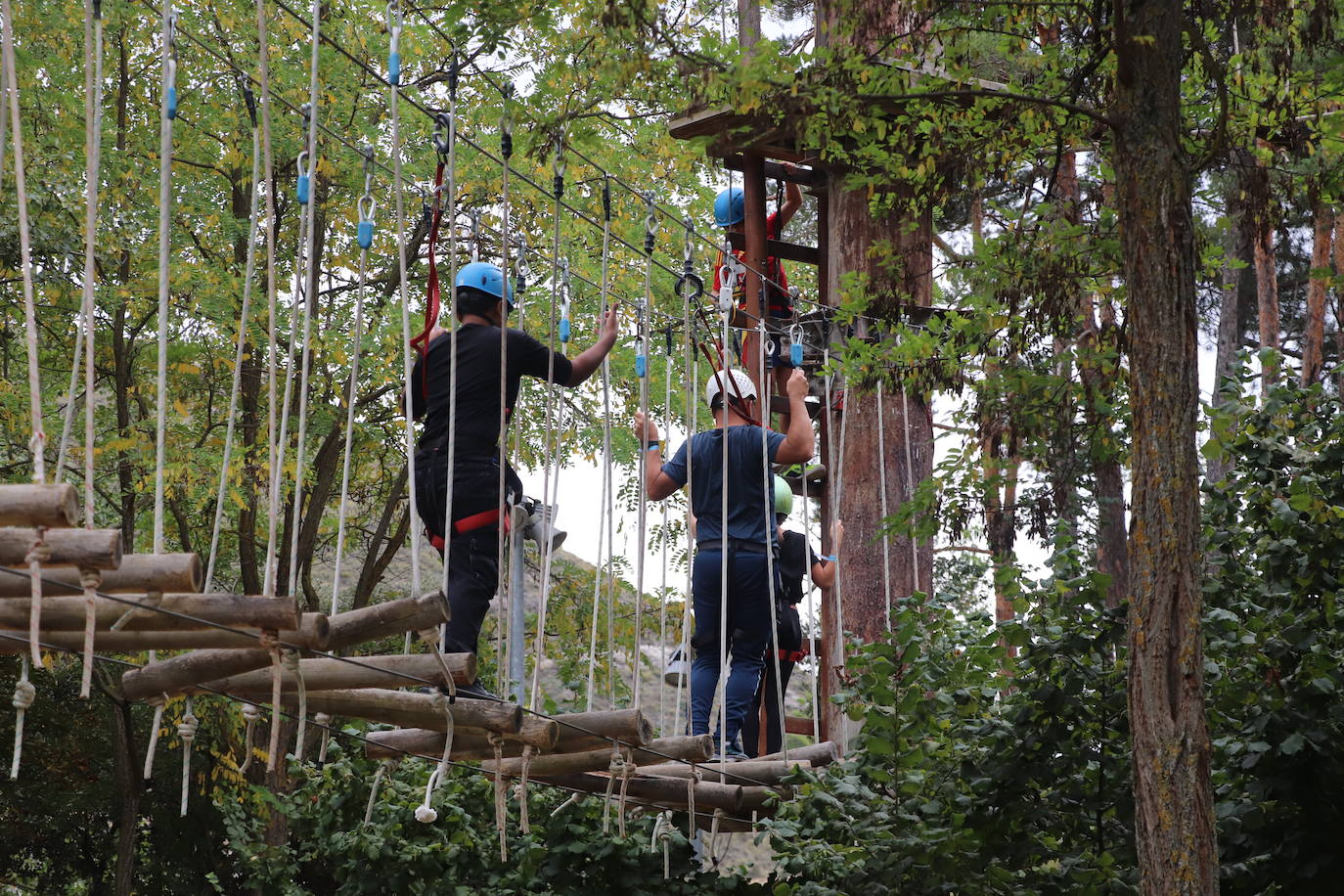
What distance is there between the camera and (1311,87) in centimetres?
434

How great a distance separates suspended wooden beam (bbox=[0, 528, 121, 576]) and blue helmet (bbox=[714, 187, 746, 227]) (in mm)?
5309

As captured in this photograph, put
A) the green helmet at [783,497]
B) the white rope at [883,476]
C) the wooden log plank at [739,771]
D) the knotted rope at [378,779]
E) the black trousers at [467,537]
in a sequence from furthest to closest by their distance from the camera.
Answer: the green helmet at [783,497] < the white rope at [883,476] < the wooden log plank at [739,771] < the black trousers at [467,537] < the knotted rope at [378,779]

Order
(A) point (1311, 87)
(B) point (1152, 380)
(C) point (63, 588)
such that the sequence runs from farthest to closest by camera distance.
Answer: (A) point (1311, 87) → (B) point (1152, 380) → (C) point (63, 588)

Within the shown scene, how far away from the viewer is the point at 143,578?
8.71ft

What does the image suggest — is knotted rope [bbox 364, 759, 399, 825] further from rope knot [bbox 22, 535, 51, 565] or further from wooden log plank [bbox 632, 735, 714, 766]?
rope knot [bbox 22, 535, 51, 565]

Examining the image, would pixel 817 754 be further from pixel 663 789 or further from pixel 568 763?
pixel 568 763

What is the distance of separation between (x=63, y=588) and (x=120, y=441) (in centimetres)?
717

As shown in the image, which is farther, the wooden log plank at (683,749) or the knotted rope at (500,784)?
the wooden log plank at (683,749)

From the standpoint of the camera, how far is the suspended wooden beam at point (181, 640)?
117 inches

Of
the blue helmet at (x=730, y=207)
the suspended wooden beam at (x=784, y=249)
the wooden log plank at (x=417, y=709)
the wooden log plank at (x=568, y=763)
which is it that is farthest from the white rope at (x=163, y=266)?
the blue helmet at (x=730, y=207)

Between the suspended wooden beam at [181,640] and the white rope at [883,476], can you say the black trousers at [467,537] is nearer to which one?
the suspended wooden beam at [181,640]

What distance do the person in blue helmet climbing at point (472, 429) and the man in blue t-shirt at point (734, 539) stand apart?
797 mm

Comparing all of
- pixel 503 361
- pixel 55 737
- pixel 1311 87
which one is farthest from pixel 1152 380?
pixel 55 737

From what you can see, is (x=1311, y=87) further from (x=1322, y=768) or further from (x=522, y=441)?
(x=522, y=441)
